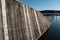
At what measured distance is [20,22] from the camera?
1116 cm

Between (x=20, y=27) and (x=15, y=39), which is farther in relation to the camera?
(x=20, y=27)

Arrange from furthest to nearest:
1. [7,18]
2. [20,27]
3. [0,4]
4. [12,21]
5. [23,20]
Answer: [23,20] < [20,27] < [12,21] < [7,18] < [0,4]

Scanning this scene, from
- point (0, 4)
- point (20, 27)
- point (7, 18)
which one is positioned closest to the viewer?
point (0, 4)

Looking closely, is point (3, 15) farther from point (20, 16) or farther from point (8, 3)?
point (20, 16)

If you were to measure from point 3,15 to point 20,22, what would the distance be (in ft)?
9.06

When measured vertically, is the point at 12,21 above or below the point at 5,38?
above

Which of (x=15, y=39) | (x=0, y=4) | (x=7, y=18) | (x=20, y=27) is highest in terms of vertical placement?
(x=0, y=4)

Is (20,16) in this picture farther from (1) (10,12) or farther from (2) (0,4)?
(2) (0,4)

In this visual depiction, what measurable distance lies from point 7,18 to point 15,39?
181cm

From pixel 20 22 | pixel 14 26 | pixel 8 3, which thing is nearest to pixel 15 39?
pixel 14 26

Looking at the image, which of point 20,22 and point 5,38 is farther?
point 20,22

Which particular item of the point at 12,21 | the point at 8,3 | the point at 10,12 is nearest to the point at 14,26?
the point at 12,21

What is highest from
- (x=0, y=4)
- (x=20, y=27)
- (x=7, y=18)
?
(x=0, y=4)

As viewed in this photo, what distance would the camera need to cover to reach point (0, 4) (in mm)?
8352
